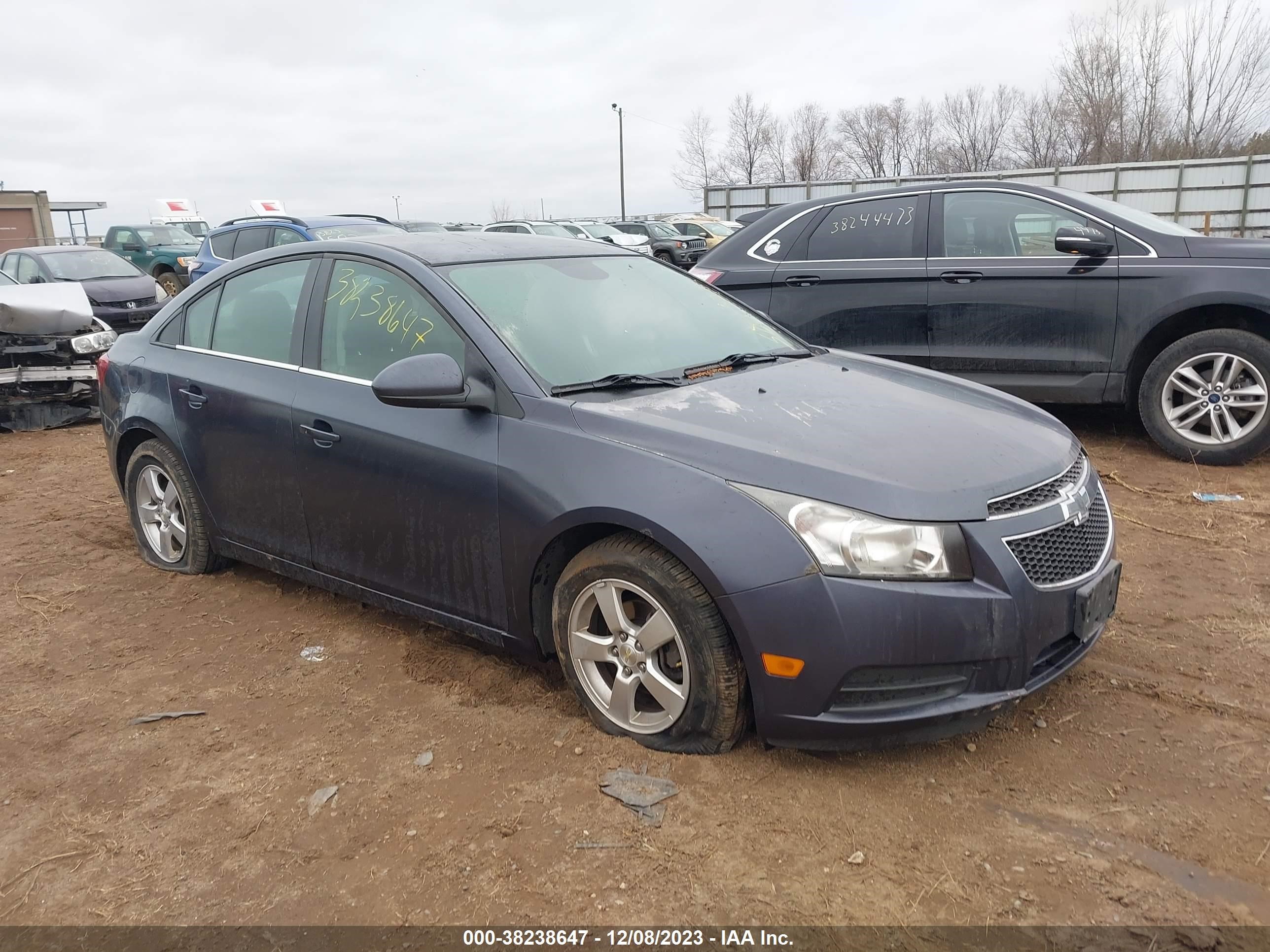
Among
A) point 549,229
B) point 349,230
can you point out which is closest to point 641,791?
point 349,230

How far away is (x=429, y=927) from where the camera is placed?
2.35m

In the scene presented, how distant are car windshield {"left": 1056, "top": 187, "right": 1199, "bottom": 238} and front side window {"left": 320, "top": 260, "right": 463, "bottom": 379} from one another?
184 inches

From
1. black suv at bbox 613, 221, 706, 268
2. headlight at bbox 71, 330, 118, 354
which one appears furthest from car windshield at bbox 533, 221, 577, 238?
headlight at bbox 71, 330, 118, 354

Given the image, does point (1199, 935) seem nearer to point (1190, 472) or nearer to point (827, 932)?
point (827, 932)

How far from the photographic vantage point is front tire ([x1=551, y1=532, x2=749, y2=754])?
9.25 ft

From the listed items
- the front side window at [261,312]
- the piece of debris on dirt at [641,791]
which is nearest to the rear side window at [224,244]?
the front side window at [261,312]

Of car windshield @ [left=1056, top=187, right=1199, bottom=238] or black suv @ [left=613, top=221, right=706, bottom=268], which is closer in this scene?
car windshield @ [left=1056, top=187, right=1199, bottom=238]

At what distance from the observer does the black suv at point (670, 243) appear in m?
25.7

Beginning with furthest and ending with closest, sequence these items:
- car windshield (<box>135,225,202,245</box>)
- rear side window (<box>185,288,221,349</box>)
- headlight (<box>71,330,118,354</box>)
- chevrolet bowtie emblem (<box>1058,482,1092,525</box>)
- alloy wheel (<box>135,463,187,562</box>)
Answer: car windshield (<box>135,225,202,245</box>) < headlight (<box>71,330,118,354</box>) < alloy wheel (<box>135,463,187,562</box>) < rear side window (<box>185,288,221,349</box>) < chevrolet bowtie emblem (<box>1058,482,1092,525</box>)

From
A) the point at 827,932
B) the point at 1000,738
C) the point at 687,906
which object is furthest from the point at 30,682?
the point at 1000,738

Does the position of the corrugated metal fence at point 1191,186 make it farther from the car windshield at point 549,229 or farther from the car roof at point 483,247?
the car roof at point 483,247

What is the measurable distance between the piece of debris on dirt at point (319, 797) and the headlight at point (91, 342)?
7.19 metres

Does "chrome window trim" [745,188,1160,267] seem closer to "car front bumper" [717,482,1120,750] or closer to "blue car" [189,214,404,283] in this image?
"car front bumper" [717,482,1120,750]

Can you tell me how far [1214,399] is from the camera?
5.97m
